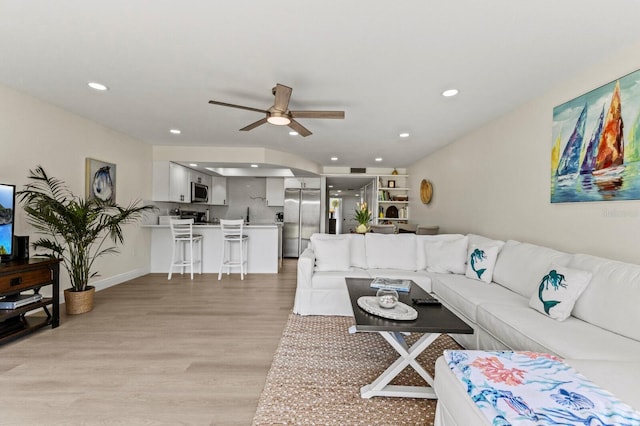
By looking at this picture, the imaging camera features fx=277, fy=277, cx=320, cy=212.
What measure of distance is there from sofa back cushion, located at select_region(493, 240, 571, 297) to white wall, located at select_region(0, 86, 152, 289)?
4.92 m

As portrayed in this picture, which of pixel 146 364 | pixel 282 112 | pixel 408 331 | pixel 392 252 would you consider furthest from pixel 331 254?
pixel 146 364

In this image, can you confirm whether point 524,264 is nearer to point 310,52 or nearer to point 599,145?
point 599,145

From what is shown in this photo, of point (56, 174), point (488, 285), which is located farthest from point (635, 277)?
point (56, 174)

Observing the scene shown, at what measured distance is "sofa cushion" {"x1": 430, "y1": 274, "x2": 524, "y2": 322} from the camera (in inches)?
90.0

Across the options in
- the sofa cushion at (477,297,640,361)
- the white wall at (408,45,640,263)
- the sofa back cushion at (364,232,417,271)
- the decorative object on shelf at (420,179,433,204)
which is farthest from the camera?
the decorative object on shelf at (420,179,433,204)

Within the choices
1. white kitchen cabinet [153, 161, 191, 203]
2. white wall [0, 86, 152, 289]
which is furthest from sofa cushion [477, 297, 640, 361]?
white kitchen cabinet [153, 161, 191, 203]

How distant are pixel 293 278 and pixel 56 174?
3.53 m

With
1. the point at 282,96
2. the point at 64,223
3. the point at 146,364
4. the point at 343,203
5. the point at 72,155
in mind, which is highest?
the point at 282,96

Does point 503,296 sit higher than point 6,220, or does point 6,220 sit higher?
point 6,220

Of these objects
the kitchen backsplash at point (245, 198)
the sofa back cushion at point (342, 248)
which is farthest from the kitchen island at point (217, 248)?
the kitchen backsplash at point (245, 198)

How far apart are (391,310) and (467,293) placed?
1.05 meters

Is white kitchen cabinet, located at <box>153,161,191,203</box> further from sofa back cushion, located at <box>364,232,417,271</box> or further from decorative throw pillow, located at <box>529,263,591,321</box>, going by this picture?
decorative throw pillow, located at <box>529,263,591,321</box>

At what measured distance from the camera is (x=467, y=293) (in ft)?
8.12

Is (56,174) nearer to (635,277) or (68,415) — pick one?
(68,415)
